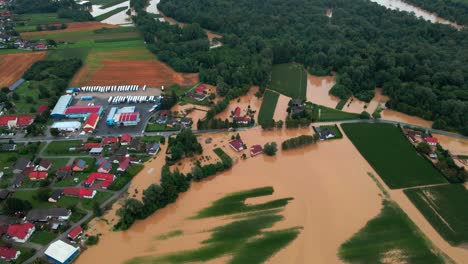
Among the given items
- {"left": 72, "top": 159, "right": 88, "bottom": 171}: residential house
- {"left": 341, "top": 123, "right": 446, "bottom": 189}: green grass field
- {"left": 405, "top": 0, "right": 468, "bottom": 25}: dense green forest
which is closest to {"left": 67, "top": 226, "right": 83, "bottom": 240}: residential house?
{"left": 72, "top": 159, "right": 88, "bottom": 171}: residential house

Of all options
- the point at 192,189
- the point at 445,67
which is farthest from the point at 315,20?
the point at 192,189

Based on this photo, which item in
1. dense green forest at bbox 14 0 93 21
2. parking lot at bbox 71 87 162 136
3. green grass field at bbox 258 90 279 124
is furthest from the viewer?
dense green forest at bbox 14 0 93 21

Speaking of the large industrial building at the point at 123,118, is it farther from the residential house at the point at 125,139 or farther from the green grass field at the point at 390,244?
the green grass field at the point at 390,244

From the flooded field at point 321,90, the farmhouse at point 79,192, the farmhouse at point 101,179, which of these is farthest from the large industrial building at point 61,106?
the flooded field at point 321,90

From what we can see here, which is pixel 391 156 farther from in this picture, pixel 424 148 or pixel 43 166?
pixel 43 166

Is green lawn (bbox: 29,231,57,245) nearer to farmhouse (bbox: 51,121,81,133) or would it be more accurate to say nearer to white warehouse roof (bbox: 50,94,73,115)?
farmhouse (bbox: 51,121,81,133)

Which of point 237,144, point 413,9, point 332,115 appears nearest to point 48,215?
point 237,144

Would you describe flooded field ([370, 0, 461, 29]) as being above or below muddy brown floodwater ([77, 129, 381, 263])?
above
